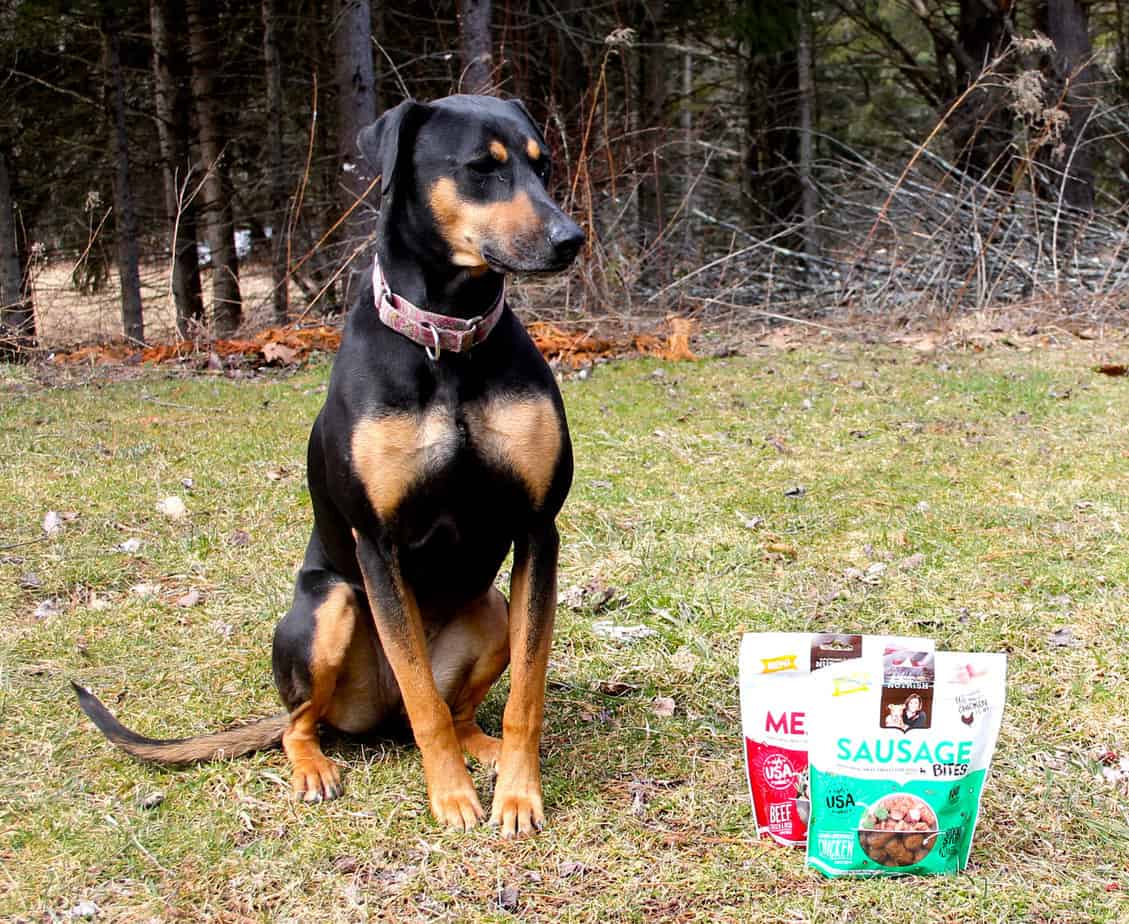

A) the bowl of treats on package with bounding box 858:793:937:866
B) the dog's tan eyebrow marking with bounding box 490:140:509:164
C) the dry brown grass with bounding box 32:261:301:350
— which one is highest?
the dog's tan eyebrow marking with bounding box 490:140:509:164

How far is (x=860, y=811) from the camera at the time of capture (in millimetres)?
2498

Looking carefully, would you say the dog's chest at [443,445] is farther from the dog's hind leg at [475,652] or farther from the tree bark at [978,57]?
the tree bark at [978,57]

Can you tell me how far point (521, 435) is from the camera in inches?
108

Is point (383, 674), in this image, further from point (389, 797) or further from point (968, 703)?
point (968, 703)

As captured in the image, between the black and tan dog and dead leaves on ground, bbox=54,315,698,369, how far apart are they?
19.0 ft

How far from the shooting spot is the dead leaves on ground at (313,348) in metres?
8.91

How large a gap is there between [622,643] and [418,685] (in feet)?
4.28

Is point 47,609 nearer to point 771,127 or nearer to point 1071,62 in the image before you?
point 1071,62

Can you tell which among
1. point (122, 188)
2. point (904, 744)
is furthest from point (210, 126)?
point (904, 744)

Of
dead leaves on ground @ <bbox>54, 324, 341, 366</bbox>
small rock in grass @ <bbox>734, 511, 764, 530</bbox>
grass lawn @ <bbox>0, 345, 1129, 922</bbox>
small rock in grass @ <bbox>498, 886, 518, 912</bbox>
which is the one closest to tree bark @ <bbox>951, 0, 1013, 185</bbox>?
grass lawn @ <bbox>0, 345, 1129, 922</bbox>

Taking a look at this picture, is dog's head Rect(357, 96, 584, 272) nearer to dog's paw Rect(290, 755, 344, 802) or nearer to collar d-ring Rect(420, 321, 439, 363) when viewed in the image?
collar d-ring Rect(420, 321, 439, 363)

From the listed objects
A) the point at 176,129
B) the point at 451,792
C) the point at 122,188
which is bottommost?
the point at 451,792

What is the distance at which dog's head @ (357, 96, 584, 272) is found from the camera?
2.69 m

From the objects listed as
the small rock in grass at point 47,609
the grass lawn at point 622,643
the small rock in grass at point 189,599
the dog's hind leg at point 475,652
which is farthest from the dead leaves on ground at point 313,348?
the dog's hind leg at point 475,652
